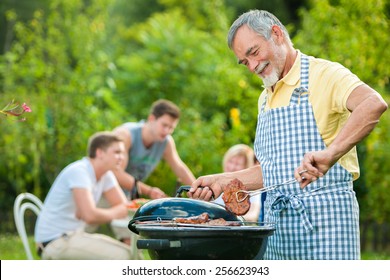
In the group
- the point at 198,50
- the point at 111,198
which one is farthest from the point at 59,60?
the point at 111,198

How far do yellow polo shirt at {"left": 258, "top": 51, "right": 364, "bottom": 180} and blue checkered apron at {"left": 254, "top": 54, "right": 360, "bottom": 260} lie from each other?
0.09 feet

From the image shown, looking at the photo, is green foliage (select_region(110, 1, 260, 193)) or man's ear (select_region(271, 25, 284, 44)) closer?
man's ear (select_region(271, 25, 284, 44))

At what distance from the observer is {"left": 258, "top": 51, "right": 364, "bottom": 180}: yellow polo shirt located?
9.85 feet

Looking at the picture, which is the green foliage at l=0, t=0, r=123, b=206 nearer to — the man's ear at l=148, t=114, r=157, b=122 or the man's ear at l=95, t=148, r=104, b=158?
the man's ear at l=148, t=114, r=157, b=122

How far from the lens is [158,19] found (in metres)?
13.0

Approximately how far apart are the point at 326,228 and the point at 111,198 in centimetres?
349

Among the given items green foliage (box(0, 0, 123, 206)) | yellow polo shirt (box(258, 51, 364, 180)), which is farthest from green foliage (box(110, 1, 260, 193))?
yellow polo shirt (box(258, 51, 364, 180))

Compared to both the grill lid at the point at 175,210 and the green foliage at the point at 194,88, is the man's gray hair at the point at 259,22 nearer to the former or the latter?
the grill lid at the point at 175,210

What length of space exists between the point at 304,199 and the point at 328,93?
0.43m

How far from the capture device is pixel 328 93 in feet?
10.00

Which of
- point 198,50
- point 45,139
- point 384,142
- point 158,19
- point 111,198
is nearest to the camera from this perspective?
point 111,198

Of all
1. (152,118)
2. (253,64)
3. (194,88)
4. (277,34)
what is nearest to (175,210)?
(253,64)

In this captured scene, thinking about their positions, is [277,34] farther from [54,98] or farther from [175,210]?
[54,98]

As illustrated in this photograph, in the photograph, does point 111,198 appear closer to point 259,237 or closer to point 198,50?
point 259,237
